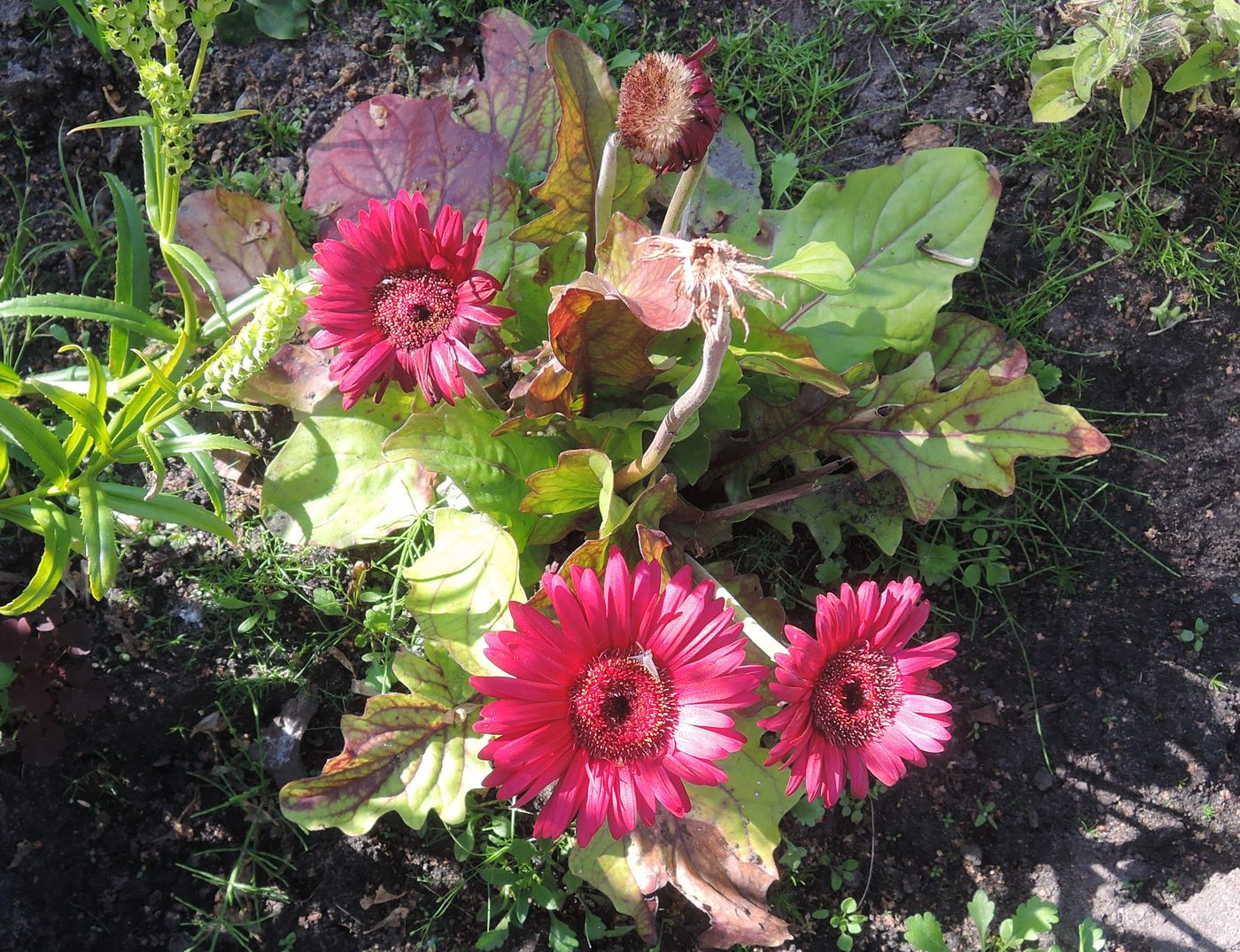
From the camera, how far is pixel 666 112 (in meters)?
1.48

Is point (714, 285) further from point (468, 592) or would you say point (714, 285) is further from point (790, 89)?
point (790, 89)

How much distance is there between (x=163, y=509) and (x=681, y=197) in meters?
1.18

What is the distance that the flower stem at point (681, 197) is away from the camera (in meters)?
1.62

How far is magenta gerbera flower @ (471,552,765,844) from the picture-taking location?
1475mm

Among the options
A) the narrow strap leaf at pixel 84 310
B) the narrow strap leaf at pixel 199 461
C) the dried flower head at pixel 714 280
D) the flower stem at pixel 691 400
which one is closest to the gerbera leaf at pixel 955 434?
the flower stem at pixel 691 400

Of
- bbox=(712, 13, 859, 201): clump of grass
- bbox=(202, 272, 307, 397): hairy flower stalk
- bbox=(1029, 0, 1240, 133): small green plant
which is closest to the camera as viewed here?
bbox=(202, 272, 307, 397): hairy flower stalk

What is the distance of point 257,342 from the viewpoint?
4.86ft

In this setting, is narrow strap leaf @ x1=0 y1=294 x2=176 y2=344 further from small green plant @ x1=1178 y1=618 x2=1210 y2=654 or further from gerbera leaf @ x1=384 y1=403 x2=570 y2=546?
small green plant @ x1=1178 y1=618 x2=1210 y2=654

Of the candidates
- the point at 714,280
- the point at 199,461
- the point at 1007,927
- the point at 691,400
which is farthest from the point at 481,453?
the point at 1007,927

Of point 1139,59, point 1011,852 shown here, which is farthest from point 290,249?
point 1011,852

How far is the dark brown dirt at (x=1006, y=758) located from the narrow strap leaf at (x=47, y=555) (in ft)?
1.71

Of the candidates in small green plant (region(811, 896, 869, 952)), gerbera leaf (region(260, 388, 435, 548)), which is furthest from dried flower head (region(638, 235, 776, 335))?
small green plant (region(811, 896, 869, 952))

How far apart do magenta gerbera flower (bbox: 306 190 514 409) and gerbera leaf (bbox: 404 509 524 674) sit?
401 mm

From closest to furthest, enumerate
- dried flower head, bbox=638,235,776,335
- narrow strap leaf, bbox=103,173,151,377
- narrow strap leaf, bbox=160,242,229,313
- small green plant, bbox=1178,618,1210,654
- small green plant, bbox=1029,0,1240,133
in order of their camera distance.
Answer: dried flower head, bbox=638,235,776,335 < narrow strap leaf, bbox=160,242,229,313 < narrow strap leaf, bbox=103,173,151,377 < small green plant, bbox=1029,0,1240,133 < small green plant, bbox=1178,618,1210,654
